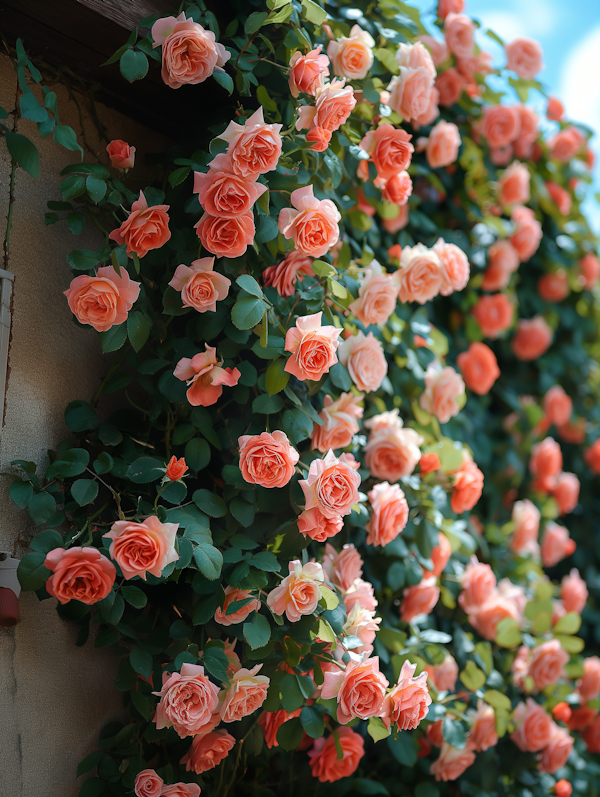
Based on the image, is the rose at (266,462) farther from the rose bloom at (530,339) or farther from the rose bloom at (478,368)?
the rose bloom at (530,339)

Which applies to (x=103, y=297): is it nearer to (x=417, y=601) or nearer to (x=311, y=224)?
(x=311, y=224)

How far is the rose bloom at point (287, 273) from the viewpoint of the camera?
1.24 m

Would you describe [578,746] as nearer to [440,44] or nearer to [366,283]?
[366,283]

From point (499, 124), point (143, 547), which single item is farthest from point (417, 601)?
point (499, 124)

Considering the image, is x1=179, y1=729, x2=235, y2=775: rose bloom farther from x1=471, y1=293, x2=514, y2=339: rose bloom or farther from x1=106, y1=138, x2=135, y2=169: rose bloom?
x1=471, y1=293, x2=514, y2=339: rose bloom

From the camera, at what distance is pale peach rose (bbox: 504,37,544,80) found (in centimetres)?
207

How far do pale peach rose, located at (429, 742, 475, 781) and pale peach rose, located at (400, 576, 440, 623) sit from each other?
0.30 m

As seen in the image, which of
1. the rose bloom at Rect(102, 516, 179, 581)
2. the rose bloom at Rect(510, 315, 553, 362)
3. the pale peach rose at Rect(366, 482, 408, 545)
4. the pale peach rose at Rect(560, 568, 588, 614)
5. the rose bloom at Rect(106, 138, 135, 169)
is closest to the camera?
the rose bloom at Rect(102, 516, 179, 581)

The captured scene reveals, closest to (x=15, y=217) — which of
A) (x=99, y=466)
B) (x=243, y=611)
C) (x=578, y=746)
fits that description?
(x=99, y=466)

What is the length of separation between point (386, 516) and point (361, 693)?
0.36 m

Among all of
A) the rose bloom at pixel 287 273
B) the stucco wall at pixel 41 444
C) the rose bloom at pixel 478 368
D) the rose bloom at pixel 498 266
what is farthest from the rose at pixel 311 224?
the rose bloom at pixel 498 266

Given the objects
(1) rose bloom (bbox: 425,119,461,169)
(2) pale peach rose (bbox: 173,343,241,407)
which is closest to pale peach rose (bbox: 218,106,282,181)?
(2) pale peach rose (bbox: 173,343,241,407)

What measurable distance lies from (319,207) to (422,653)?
42.0 inches

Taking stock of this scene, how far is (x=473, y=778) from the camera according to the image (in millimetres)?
1658
